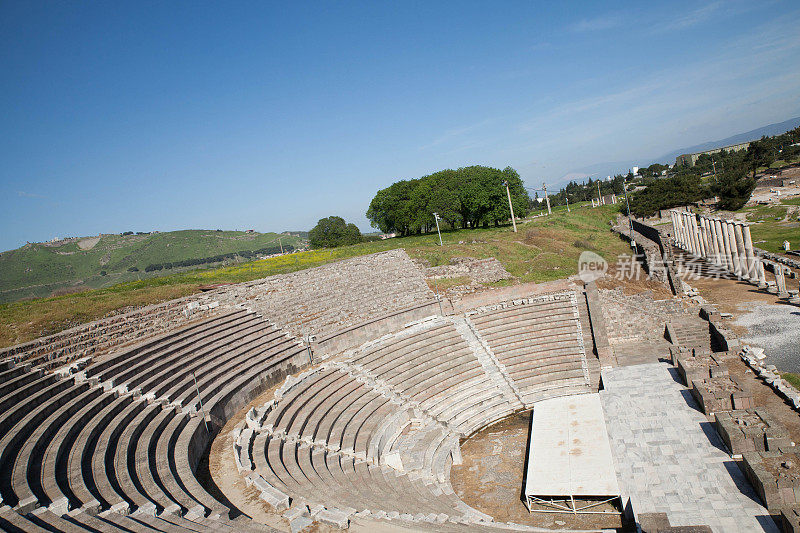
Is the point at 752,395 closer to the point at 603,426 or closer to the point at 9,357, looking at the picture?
the point at 603,426

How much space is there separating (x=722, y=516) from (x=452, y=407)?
29.4 feet

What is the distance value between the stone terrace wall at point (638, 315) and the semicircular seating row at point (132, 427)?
48.9 ft

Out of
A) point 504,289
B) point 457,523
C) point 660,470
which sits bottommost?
point 660,470

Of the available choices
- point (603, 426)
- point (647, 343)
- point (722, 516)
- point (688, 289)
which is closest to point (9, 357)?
point (603, 426)

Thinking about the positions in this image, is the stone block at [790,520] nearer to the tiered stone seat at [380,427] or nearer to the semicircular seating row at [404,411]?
the semicircular seating row at [404,411]

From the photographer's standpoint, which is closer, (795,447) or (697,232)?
(795,447)

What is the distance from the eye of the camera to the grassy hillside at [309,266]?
18.9m

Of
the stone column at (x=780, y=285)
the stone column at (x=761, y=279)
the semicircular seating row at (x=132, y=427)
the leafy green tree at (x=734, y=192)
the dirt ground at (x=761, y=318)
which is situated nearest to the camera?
the semicircular seating row at (x=132, y=427)

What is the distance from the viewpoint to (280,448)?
43.3ft

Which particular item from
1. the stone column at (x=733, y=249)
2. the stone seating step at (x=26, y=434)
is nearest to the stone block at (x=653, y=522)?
the stone seating step at (x=26, y=434)

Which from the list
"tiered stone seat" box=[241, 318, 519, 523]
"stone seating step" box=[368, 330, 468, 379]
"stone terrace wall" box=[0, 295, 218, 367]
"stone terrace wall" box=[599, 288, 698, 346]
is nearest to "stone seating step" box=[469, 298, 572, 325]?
"tiered stone seat" box=[241, 318, 519, 523]

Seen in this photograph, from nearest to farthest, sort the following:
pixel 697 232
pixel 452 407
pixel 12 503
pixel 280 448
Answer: pixel 12 503, pixel 280 448, pixel 452 407, pixel 697 232

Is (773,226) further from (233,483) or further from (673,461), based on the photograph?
(233,483)

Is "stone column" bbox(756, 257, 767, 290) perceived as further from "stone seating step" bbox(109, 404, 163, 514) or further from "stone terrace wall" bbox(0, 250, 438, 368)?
"stone seating step" bbox(109, 404, 163, 514)
